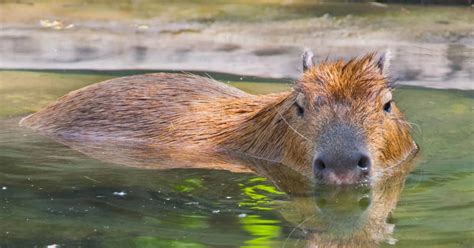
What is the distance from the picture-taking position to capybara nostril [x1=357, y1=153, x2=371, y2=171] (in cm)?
627

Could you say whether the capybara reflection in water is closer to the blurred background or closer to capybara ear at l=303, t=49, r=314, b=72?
capybara ear at l=303, t=49, r=314, b=72

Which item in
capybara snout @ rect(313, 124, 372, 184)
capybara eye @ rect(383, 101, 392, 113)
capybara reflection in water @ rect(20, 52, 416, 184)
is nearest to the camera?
capybara snout @ rect(313, 124, 372, 184)

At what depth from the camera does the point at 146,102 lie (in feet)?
26.5

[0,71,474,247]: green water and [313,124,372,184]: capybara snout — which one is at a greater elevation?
[313,124,372,184]: capybara snout

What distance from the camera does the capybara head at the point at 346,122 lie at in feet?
20.7

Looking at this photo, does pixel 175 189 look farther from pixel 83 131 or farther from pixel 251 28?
pixel 251 28

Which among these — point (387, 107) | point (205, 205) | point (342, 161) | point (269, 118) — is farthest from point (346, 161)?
point (269, 118)

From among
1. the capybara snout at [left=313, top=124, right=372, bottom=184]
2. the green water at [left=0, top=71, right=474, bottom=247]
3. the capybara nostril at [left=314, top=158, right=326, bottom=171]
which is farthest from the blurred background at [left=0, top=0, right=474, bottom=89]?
the capybara nostril at [left=314, top=158, right=326, bottom=171]

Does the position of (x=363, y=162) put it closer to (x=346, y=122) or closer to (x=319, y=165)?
(x=319, y=165)

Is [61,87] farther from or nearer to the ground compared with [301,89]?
nearer to the ground

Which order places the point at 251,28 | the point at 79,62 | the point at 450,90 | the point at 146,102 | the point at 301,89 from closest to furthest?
the point at 301,89 → the point at 146,102 → the point at 450,90 → the point at 79,62 → the point at 251,28

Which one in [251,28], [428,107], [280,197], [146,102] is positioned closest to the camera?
[280,197]

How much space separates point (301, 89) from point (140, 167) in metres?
1.10

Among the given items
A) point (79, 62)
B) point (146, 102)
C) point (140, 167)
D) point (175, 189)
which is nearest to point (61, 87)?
point (79, 62)
